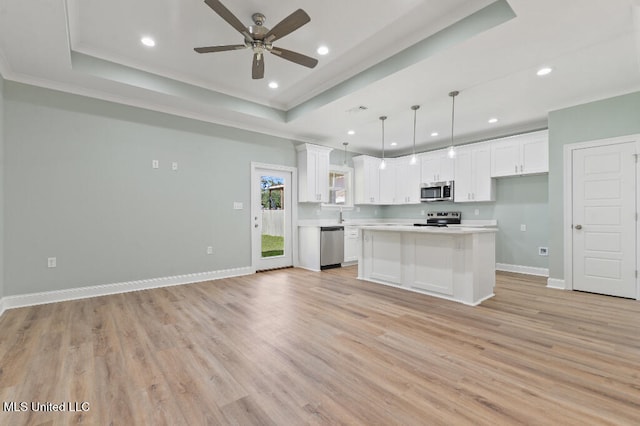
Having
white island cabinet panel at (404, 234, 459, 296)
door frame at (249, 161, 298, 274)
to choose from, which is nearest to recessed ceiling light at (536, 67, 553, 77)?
white island cabinet panel at (404, 234, 459, 296)

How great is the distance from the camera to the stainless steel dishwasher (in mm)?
5891

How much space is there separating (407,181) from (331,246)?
9.02 feet

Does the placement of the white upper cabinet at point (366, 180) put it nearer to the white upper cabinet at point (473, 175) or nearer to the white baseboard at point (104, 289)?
the white upper cabinet at point (473, 175)

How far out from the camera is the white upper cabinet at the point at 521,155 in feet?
16.7

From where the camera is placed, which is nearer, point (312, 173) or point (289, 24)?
point (289, 24)

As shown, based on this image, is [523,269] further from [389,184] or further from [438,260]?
[389,184]

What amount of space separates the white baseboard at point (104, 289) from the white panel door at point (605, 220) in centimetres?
553

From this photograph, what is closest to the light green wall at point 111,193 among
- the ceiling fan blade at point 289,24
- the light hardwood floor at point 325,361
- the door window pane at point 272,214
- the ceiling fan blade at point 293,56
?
the door window pane at point 272,214

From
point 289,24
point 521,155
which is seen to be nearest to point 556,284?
point 521,155

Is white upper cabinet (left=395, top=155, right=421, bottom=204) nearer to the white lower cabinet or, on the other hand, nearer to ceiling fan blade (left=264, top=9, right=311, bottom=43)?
the white lower cabinet

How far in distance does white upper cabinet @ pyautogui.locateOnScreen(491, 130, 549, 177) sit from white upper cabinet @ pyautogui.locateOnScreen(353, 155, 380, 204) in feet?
8.61

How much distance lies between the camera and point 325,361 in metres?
2.22

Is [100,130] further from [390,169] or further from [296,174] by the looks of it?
[390,169]

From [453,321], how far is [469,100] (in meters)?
3.19
